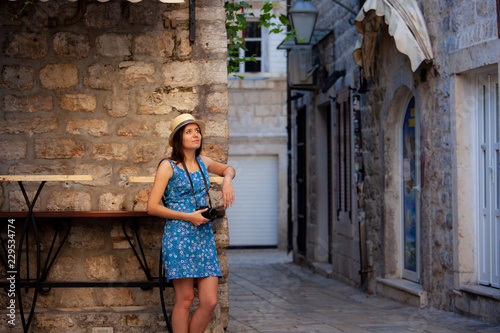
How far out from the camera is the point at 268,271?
44.4 ft

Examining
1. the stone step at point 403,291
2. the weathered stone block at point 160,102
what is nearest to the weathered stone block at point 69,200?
the weathered stone block at point 160,102

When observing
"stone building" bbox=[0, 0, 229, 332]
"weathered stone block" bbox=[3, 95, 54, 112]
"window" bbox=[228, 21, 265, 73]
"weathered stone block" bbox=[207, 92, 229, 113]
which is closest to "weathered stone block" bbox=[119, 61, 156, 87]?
"stone building" bbox=[0, 0, 229, 332]

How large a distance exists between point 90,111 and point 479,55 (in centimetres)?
350

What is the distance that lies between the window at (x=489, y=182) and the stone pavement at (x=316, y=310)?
0.57 m

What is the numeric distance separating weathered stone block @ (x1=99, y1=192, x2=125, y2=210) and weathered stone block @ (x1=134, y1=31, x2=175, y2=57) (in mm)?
1091

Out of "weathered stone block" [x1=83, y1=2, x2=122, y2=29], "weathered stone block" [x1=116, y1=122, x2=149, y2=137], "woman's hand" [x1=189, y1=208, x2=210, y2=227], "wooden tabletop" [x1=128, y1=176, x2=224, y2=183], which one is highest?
"weathered stone block" [x1=83, y1=2, x2=122, y2=29]

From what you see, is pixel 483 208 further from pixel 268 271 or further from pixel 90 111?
pixel 268 271

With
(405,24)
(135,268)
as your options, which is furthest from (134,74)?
(405,24)

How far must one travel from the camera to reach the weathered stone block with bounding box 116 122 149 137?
243 inches

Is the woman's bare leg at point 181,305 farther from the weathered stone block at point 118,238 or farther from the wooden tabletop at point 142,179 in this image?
the weathered stone block at point 118,238

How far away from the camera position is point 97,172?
6148 mm

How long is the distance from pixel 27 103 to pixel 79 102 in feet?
1.24

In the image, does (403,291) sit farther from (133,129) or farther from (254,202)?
(254,202)

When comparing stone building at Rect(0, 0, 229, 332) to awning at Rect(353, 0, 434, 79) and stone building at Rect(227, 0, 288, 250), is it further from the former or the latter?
stone building at Rect(227, 0, 288, 250)
